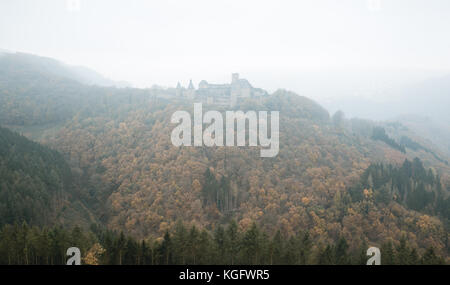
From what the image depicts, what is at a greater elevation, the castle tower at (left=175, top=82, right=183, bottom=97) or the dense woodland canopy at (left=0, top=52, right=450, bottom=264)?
the castle tower at (left=175, top=82, right=183, bottom=97)

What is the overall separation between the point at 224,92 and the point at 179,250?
84.9 meters

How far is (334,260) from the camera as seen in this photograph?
37.8 meters

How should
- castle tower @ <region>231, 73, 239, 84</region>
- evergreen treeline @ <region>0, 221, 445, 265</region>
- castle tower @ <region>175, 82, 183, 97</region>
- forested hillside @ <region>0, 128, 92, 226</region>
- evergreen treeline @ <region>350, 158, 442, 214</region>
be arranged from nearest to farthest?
evergreen treeline @ <region>0, 221, 445, 265</region>
forested hillside @ <region>0, 128, 92, 226</region>
evergreen treeline @ <region>350, 158, 442, 214</region>
castle tower @ <region>231, 73, 239, 84</region>
castle tower @ <region>175, 82, 183, 97</region>

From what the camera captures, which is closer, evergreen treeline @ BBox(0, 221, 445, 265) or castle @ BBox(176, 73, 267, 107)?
evergreen treeline @ BBox(0, 221, 445, 265)

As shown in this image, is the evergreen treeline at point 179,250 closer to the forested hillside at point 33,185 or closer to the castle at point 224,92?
the forested hillside at point 33,185

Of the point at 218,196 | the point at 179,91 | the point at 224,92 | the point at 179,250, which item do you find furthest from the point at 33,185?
the point at 224,92

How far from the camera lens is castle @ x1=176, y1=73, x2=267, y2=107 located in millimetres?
112750

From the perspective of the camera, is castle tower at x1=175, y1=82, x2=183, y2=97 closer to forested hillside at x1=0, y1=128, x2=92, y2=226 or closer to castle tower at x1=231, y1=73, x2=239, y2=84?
castle tower at x1=231, y1=73, x2=239, y2=84

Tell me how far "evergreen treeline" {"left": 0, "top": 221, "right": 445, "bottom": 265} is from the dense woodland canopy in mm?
169

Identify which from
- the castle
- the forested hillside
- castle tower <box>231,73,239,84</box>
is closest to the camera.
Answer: the forested hillside

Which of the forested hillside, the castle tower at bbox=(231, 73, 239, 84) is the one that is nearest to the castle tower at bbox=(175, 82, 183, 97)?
the castle tower at bbox=(231, 73, 239, 84)

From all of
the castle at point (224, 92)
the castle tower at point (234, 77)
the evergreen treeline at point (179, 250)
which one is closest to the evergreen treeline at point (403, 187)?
the evergreen treeline at point (179, 250)

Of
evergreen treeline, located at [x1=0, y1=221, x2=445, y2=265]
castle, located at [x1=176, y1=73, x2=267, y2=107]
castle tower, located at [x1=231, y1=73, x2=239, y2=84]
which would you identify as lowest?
evergreen treeline, located at [x1=0, y1=221, x2=445, y2=265]

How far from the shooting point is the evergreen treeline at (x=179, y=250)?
35.5m
